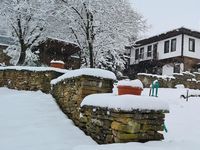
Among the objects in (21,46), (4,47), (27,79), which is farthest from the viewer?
(4,47)

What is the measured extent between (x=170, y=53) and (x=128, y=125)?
91.2 feet

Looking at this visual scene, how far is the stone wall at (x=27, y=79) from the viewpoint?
12.7 metres

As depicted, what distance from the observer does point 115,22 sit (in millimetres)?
20344

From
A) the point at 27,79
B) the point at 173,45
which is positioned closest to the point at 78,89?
the point at 27,79

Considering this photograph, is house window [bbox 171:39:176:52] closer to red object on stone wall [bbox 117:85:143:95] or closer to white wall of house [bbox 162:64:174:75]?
white wall of house [bbox 162:64:174:75]

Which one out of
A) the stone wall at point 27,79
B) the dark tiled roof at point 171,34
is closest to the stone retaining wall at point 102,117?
the stone wall at point 27,79

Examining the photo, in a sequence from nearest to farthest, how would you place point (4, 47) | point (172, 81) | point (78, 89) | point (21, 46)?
point (78, 89) → point (21, 46) → point (172, 81) → point (4, 47)

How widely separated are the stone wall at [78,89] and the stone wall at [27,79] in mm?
4082

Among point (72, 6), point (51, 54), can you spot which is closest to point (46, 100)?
point (72, 6)

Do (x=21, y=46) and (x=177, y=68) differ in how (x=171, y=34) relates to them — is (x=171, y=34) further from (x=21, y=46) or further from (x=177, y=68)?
(x=21, y=46)

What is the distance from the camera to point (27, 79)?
44.7 feet

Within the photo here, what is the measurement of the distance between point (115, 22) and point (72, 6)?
2.78m

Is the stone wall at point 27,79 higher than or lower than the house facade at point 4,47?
lower

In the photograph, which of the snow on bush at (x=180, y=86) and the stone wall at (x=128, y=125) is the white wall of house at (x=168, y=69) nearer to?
the snow on bush at (x=180, y=86)
